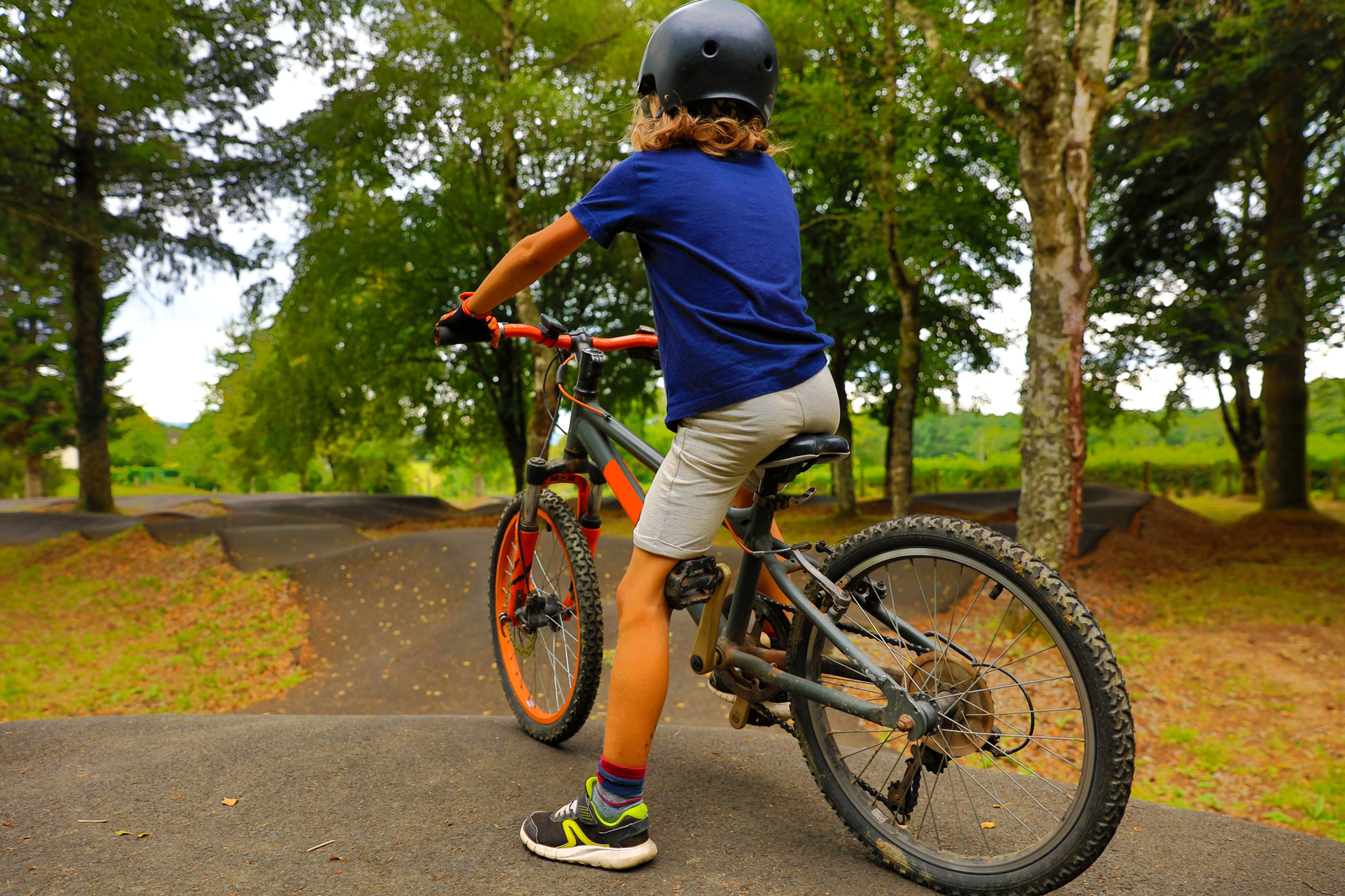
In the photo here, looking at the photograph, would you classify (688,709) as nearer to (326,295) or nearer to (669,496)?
(669,496)

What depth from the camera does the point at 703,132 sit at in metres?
2.12

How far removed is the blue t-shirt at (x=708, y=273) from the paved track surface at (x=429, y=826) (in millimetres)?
1266

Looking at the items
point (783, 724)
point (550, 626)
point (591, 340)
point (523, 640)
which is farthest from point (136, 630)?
point (783, 724)

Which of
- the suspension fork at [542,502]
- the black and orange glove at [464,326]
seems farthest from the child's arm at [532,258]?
the suspension fork at [542,502]

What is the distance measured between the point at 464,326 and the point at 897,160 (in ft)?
33.0

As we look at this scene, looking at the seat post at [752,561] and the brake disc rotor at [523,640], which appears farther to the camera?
the brake disc rotor at [523,640]

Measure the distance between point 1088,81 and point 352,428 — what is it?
55.1 feet

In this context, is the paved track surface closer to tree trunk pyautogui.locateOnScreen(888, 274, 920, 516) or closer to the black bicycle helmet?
the black bicycle helmet

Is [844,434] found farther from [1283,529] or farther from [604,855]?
[604,855]

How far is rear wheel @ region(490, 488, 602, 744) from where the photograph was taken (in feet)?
9.48

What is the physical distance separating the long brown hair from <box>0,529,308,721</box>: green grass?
21.2 ft

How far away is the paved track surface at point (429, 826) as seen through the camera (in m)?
2.06

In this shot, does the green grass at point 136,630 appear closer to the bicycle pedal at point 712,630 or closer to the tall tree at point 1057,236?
the bicycle pedal at point 712,630

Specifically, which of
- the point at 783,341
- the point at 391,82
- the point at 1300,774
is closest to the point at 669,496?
the point at 783,341
